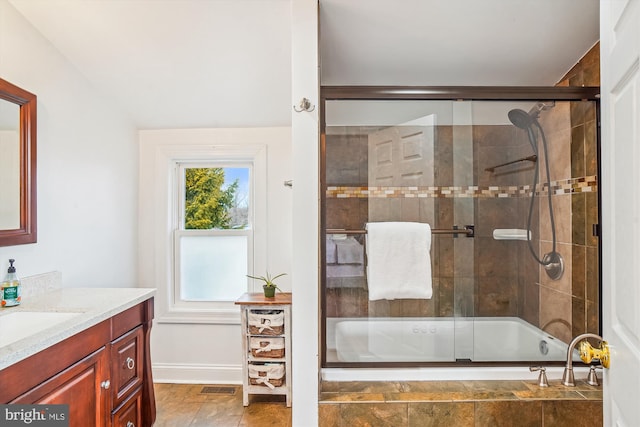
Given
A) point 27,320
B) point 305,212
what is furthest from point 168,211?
point 305,212

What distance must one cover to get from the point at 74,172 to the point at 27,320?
979mm

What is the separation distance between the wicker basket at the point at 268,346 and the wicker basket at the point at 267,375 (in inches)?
3.0

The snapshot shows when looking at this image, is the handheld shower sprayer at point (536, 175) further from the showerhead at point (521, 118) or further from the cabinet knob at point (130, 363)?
the cabinet knob at point (130, 363)

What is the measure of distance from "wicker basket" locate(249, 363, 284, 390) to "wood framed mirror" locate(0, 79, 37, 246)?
1470 millimetres

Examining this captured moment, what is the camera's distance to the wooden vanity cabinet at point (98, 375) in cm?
124

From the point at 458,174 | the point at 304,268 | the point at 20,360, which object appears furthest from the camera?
the point at 458,174

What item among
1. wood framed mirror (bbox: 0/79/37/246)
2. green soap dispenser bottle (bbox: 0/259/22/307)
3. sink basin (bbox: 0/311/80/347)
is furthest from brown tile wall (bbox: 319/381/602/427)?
wood framed mirror (bbox: 0/79/37/246)

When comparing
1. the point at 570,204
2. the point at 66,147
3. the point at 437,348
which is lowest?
the point at 437,348

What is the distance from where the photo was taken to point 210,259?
2.94m

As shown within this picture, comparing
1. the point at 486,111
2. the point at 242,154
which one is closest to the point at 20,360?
the point at 242,154

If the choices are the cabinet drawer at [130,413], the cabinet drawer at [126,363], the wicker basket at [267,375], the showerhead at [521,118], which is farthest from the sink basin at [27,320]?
the showerhead at [521,118]

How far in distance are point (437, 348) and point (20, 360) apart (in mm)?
1806

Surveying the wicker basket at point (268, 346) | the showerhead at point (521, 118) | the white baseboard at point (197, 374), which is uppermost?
the showerhead at point (521, 118)

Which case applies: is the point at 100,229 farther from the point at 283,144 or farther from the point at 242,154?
the point at 283,144
